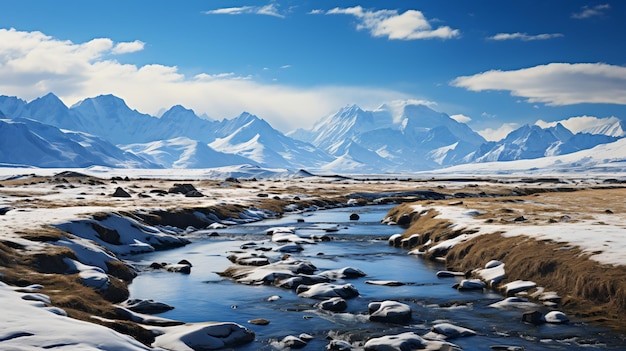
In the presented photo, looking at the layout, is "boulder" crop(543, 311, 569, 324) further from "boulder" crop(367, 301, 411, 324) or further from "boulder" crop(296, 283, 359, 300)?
"boulder" crop(296, 283, 359, 300)

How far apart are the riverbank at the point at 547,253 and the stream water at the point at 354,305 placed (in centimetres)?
197

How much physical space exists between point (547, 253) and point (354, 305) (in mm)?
14043

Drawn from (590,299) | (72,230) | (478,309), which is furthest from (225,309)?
(72,230)

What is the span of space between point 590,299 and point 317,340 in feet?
50.3

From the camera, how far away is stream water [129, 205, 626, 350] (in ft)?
83.1

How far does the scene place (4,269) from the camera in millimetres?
30562

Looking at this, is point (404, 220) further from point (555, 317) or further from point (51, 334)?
point (51, 334)

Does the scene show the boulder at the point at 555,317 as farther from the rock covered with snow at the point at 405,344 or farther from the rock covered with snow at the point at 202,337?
the rock covered with snow at the point at 202,337

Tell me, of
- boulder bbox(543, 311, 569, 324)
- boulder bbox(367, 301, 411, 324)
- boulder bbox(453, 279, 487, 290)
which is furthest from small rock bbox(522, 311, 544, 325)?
boulder bbox(453, 279, 487, 290)

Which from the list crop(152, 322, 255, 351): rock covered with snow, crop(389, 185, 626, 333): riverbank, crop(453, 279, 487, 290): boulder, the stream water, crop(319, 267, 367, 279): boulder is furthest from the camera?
crop(319, 267, 367, 279): boulder

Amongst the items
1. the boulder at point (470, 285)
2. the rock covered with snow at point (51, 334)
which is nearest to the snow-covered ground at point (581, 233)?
the boulder at point (470, 285)

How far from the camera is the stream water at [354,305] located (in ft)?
83.1

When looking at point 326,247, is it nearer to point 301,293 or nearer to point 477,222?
point 477,222

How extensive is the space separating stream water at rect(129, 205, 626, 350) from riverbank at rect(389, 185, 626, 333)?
1.97 metres
